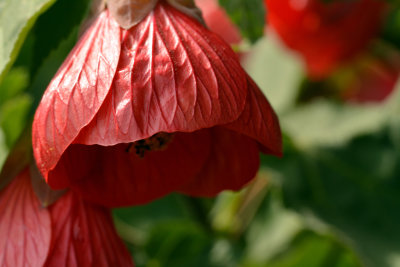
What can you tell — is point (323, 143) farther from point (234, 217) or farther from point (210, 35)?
point (210, 35)

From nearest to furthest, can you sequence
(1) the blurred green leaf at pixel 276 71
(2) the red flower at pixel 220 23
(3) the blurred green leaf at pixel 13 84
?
(3) the blurred green leaf at pixel 13 84
(1) the blurred green leaf at pixel 276 71
(2) the red flower at pixel 220 23

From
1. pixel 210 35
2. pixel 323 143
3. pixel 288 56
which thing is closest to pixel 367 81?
pixel 288 56

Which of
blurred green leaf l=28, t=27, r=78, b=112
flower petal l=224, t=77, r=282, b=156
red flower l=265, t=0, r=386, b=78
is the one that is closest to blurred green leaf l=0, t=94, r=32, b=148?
blurred green leaf l=28, t=27, r=78, b=112

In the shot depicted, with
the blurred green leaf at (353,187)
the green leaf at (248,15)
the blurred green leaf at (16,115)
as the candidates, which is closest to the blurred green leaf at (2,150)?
the blurred green leaf at (16,115)

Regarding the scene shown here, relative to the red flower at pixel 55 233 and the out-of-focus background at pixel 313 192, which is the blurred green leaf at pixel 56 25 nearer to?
the red flower at pixel 55 233

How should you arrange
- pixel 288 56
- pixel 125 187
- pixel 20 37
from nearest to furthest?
pixel 20 37
pixel 125 187
pixel 288 56

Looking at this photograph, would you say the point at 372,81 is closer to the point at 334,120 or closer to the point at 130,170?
the point at 334,120

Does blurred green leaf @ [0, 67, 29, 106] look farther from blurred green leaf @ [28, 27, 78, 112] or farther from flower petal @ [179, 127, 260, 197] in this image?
flower petal @ [179, 127, 260, 197]
